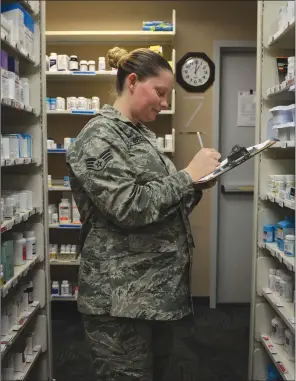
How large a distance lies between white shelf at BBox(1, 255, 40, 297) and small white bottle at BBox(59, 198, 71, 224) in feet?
4.00

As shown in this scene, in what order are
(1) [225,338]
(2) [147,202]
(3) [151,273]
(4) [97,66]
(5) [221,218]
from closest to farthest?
1. (2) [147,202]
2. (3) [151,273]
3. (1) [225,338]
4. (4) [97,66]
5. (5) [221,218]

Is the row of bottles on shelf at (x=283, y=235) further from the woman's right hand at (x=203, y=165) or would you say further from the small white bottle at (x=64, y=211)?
the small white bottle at (x=64, y=211)

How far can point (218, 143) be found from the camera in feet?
14.6

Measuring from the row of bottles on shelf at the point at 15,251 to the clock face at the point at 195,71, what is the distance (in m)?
2.32

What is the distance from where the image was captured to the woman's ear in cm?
169

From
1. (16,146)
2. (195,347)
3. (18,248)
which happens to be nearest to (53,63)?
(16,146)

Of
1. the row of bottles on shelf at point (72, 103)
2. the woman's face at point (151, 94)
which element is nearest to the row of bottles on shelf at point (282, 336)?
the woman's face at point (151, 94)

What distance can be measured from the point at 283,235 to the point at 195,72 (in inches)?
90.2

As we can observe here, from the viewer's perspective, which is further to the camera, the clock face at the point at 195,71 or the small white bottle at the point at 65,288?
the clock face at the point at 195,71

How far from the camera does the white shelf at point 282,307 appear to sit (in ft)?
7.51

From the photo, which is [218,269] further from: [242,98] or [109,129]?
[109,129]

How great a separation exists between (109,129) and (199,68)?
296 centimetres

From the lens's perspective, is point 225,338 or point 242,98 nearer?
point 225,338

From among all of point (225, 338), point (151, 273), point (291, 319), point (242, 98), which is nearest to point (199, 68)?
point (242, 98)
